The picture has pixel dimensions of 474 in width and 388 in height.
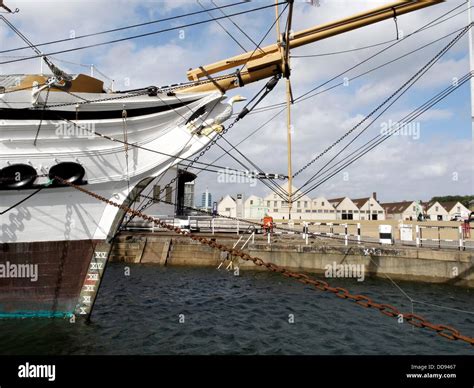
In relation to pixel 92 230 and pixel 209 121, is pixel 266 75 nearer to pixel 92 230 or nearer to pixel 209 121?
pixel 209 121

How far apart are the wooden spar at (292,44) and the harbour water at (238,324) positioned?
6.05m

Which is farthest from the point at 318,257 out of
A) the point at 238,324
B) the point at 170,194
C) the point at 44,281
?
the point at 170,194

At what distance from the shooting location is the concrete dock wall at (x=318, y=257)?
15711 mm

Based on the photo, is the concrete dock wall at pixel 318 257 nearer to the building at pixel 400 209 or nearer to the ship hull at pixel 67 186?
the ship hull at pixel 67 186

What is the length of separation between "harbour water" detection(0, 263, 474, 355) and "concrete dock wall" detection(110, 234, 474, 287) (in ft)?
4.02

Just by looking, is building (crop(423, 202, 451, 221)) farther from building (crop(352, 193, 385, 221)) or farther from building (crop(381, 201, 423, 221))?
building (crop(352, 193, 385, 221))

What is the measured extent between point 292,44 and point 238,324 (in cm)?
721

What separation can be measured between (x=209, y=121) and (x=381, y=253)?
11.5 m

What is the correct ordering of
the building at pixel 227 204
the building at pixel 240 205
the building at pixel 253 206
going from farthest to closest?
the building at pixel 227 204 < the building at pixel 253 206 < the building at pixel 240 205

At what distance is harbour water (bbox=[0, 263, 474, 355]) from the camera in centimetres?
764

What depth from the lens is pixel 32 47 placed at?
8.56m

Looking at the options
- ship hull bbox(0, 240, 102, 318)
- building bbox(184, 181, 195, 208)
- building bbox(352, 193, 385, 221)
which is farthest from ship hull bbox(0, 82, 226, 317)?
building bbox(352, 193, 385, 221)

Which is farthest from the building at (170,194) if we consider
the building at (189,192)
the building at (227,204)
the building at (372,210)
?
the building at (372,210)
